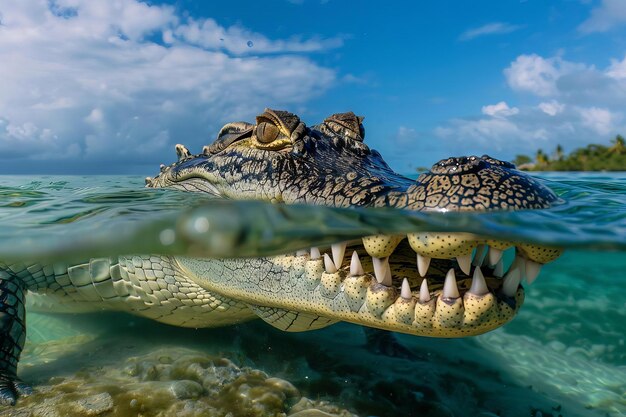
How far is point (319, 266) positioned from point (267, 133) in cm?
136

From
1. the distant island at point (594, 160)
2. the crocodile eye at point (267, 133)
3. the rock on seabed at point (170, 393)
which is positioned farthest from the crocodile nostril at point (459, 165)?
the distant island at point (594, 160)

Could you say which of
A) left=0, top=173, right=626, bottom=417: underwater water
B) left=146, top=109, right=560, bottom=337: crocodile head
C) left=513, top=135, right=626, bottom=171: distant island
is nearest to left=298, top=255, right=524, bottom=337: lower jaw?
left=146, top=109, right=560, bottom=337: crocodile head

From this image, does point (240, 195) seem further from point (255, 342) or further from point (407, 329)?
point (407, 329)

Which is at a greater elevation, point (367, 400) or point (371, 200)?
point (371, 200)

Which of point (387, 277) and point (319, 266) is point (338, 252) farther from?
point (387, 277)

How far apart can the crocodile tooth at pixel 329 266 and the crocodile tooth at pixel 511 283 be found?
31.9 inches

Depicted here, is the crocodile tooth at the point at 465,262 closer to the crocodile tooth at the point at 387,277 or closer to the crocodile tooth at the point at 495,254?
the crocodile tooth at the point at 495,254

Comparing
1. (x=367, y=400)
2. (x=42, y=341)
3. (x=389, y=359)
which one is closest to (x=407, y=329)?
(x=367, y=400)

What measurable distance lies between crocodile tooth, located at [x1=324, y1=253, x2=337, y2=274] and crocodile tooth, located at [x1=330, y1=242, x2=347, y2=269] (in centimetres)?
2

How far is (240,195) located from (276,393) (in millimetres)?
1368

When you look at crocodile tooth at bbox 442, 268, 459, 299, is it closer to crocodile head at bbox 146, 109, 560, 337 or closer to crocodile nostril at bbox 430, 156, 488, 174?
crocodile head at bbox 146, 109, 560, 337

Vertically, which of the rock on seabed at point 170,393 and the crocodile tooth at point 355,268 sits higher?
the crocodile tooth at point 355,268

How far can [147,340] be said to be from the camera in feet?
12.8

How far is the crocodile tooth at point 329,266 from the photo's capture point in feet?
7.90
